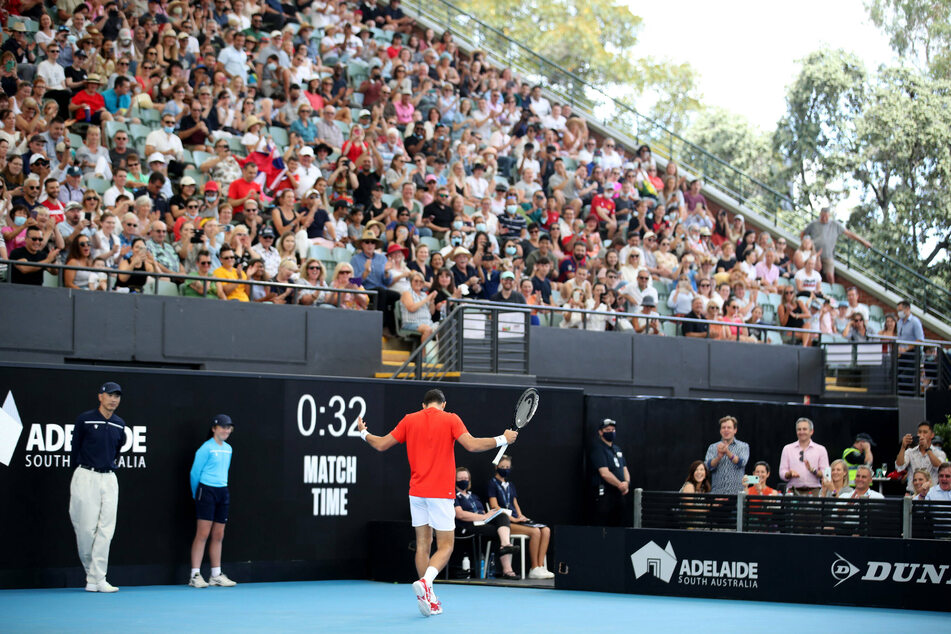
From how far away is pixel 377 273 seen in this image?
18.3m

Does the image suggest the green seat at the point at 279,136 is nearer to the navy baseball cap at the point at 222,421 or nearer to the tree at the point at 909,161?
the navy baseball cap at the point at 222,421

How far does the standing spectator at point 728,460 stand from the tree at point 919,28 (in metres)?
22.4

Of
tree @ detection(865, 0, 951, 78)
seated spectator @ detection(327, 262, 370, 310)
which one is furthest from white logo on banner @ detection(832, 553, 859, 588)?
tree @ detection(865, 0, 951, 78)

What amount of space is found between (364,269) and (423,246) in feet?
3.33

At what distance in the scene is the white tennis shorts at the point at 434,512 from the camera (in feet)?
39.2

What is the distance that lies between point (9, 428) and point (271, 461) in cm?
322

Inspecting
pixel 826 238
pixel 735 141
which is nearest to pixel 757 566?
pixel 826 238

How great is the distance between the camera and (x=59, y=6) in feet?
68.2

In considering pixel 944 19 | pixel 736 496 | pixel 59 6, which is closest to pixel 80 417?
pixel 736 496

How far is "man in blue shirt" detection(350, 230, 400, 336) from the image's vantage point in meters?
18.1

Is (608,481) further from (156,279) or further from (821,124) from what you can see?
(821,124)

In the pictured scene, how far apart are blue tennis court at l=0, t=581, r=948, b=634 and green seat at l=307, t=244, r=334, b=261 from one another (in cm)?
567

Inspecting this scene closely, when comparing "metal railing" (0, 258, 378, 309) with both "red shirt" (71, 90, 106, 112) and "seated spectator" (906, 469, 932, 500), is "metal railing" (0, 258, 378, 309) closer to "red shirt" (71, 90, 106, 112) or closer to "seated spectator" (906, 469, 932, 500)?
"red shirt" (71, 90, 106, 112)

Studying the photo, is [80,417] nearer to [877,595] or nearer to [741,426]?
[877,595]
